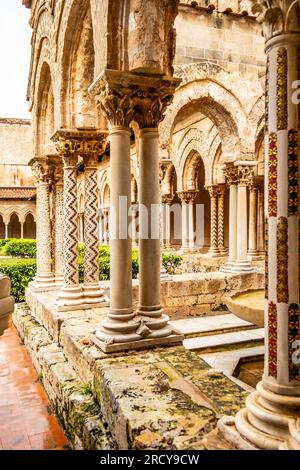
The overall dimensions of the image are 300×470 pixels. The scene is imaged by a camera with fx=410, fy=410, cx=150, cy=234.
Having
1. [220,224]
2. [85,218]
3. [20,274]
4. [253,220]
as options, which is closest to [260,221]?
[253,220]

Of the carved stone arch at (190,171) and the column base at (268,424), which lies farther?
the carved stone arch at (190,171)

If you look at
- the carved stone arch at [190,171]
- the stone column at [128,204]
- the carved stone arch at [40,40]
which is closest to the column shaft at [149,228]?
the stone column at [128,204]

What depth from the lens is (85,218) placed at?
5910 millimetres

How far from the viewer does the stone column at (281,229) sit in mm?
2018

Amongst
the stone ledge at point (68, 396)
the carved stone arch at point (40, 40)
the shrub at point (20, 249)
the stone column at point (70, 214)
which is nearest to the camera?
the stone ledge at point (68, 396)

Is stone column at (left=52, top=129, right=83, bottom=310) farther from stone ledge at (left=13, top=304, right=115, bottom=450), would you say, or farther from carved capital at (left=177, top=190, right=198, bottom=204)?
carved capital at (left=177, top=190, right=198, bottom=204)

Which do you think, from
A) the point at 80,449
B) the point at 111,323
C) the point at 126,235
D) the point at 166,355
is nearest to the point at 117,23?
the point at 126,235

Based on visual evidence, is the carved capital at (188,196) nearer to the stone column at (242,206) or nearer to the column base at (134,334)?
the stone column at (242,206)

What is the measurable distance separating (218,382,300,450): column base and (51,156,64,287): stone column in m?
5.63

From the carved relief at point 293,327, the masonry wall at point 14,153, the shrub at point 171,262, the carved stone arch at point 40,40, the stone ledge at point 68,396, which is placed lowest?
the stone ledge at point 68,396

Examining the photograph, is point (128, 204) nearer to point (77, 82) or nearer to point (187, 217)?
point (77, 82)

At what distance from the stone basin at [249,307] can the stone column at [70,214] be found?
86.1 inches
